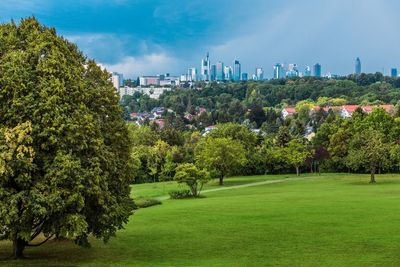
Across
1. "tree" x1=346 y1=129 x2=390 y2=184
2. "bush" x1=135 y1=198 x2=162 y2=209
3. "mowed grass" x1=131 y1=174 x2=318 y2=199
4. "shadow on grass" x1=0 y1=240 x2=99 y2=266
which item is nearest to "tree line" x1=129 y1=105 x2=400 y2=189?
"mowed grass" x1=131 y1=174 x2=318 y2=199

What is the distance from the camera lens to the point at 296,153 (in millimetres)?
73000

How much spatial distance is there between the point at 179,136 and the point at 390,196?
174ft

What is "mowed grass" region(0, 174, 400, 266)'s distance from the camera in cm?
2117

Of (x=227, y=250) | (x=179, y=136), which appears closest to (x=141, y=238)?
(x=227, y=250)

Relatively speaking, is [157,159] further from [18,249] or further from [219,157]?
[18,249]

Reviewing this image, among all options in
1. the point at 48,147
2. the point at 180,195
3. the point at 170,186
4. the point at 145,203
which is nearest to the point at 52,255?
the point at 48,147

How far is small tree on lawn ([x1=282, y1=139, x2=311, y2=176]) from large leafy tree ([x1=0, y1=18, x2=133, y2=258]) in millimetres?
53040

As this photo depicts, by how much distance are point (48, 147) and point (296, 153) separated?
5654cm

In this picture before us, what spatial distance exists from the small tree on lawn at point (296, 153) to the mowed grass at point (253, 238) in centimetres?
3001

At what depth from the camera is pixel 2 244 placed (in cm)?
2477

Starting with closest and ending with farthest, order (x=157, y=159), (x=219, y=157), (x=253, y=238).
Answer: (x=253, y=238), (x=219, y=157), (x=157, y=159)

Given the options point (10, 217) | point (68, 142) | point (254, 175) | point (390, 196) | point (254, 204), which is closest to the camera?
point (10, 217)

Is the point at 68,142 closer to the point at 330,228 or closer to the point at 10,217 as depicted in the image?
the point at 10,217

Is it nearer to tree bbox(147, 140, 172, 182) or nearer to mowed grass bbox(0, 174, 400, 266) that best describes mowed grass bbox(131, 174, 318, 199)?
tree bbox(147, 140, 172, 182)
